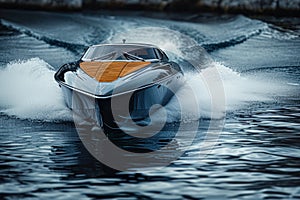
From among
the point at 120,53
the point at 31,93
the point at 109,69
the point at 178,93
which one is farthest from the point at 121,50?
the point at 31,93

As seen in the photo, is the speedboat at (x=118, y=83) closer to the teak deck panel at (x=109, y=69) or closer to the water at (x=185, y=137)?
the teak deck panel at (x=109, y=69)

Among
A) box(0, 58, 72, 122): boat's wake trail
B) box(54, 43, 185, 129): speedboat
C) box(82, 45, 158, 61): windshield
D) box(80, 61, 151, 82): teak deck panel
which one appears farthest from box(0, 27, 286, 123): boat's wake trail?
box(82, 45, 158, 61): windshield

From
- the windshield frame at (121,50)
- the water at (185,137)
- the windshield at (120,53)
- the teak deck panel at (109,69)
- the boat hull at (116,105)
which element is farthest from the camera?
the windshield frame at (121,50)

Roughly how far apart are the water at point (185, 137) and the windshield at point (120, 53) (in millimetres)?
989

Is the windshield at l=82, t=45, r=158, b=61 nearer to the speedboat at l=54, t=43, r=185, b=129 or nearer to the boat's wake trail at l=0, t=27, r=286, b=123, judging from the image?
the speedboat at l=54, t=43, r=185, b=129

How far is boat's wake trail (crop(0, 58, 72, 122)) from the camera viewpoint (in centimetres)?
1202

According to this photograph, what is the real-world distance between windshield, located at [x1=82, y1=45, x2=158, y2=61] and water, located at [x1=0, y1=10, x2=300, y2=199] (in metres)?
0.99

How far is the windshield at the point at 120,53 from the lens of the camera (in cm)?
1247

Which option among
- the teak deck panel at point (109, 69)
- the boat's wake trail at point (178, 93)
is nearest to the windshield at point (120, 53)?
the teak deck panel at point (109, 69)

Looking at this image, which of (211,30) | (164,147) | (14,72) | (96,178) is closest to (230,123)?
(164,147)

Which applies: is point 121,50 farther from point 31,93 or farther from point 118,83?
point 31,93

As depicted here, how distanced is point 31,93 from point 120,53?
8.36ft

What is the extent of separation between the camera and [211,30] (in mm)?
29469

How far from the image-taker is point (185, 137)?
33.1ft
